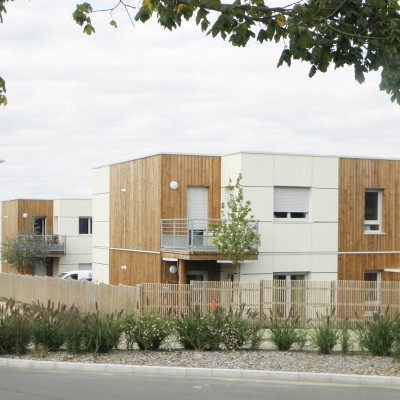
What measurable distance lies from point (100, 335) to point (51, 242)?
4094 centimetres

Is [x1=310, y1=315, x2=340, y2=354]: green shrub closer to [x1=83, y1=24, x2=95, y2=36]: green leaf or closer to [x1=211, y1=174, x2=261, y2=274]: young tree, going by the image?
[x1=83, y1=24, x2=95, y2=36]: green leaf

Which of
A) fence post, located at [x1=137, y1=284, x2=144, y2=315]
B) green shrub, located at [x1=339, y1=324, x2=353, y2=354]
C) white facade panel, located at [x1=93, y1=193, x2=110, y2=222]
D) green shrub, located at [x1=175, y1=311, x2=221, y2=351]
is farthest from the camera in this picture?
white facade panel, located at [x1=93, y1=193, x2=110, y2=222]

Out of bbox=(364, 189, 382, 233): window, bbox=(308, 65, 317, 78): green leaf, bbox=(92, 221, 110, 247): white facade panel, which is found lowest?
bbox=(92, 221, 110, 247): white facade panel

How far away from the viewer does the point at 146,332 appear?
695 inches

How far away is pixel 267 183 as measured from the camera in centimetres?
3225

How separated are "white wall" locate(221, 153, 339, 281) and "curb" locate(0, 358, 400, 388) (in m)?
16.7

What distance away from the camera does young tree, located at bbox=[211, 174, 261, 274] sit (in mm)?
30062

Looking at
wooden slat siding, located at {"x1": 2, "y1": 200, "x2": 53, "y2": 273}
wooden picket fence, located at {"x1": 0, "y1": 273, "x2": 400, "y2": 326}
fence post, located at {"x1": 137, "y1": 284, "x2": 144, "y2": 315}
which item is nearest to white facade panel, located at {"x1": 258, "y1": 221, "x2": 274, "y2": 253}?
wooden picket fence, located at {"x1": 0, "y1": 273, "x2": 400, "y2": 326}

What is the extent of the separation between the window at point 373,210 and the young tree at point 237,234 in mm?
5465

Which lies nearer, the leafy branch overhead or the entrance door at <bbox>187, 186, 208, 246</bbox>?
the leafy branch overhead

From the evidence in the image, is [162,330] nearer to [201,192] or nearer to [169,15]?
[169,15]

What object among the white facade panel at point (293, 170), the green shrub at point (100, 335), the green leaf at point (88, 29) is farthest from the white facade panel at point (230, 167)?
the green leaf at point (88, 29)

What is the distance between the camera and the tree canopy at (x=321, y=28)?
35.9 ft

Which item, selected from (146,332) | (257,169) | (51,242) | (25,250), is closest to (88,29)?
(146,332)
